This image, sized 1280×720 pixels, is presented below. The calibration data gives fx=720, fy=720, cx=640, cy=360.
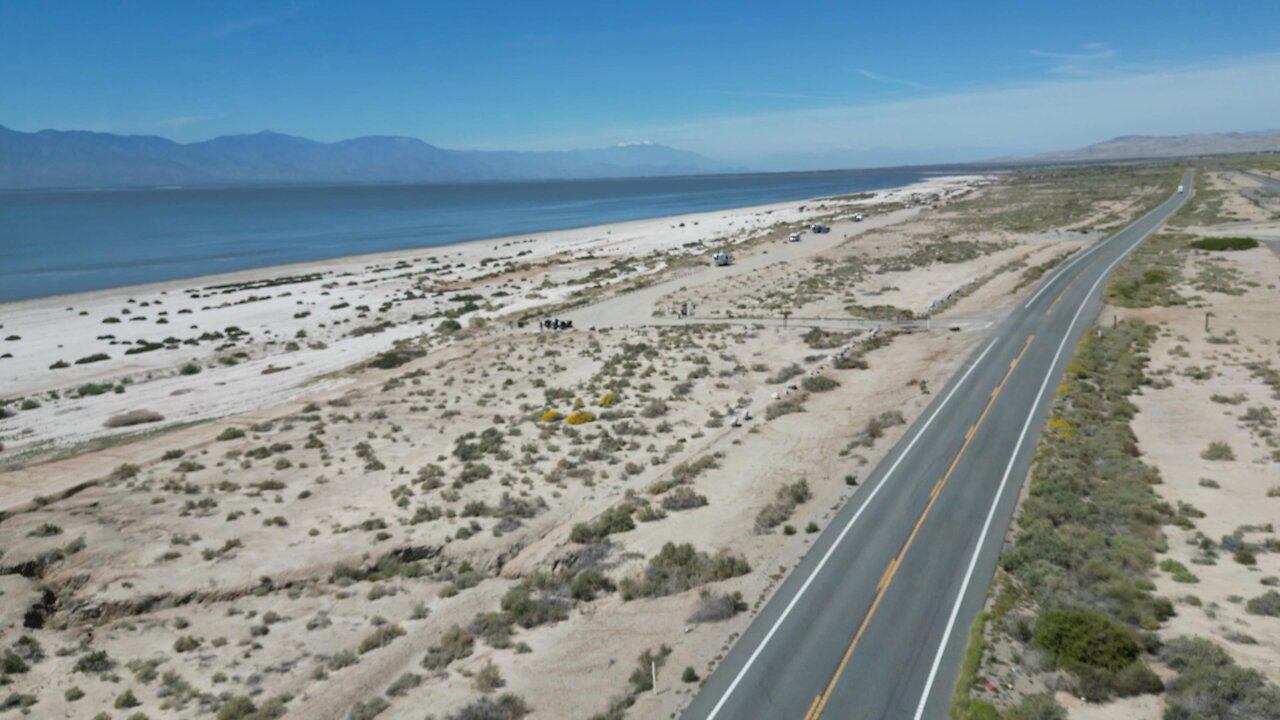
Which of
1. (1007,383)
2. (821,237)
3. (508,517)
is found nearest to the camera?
(508,517)

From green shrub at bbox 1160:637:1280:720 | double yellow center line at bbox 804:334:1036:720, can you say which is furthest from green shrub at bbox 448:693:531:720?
green shrub at bbox 1160:637:1280:720

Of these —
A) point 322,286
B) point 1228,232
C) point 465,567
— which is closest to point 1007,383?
point 465,567

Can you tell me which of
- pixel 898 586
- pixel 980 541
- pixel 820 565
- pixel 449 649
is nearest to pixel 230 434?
pixel 449 649

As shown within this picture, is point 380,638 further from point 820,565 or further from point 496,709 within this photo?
point 820,565

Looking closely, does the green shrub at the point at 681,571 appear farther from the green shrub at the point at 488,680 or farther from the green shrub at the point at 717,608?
the green shrub at the point at 488,680

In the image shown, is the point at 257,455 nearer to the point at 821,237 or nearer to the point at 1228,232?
the point at 821,237

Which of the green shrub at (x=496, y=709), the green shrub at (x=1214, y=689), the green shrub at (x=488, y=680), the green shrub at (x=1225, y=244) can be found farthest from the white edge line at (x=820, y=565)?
the green shrub at (x=1225, y=244)
